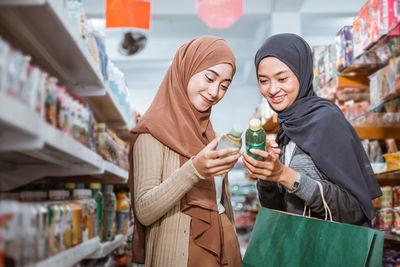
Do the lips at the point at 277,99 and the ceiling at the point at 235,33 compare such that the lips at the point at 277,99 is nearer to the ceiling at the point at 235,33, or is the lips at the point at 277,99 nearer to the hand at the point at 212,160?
the hand at the point at 212,160

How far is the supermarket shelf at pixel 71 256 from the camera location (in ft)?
3.92

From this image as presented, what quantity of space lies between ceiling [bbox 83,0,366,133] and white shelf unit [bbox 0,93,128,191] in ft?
14.8

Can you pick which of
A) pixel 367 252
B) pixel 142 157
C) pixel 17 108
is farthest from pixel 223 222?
pixel 17 108

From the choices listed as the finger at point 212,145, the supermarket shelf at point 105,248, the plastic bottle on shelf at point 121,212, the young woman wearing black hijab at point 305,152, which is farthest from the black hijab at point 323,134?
the plastic bottle on shelf at point 121,212

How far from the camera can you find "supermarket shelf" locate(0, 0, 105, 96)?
47.8 inches

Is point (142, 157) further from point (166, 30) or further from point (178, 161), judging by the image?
point (166, 30)

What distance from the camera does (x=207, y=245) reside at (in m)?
1.60

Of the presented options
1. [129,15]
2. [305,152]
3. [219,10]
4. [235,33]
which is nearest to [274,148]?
[305,152]

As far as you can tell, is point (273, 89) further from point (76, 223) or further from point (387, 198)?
point (387, 198)

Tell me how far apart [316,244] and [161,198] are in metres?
0.59

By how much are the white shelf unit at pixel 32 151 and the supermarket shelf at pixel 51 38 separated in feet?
0.83

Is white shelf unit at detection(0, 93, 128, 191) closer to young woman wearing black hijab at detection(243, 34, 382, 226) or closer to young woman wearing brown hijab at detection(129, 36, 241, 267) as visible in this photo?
young woman wearing brown hijab at detection(129, 36, 241, 267)

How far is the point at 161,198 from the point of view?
1.52 m

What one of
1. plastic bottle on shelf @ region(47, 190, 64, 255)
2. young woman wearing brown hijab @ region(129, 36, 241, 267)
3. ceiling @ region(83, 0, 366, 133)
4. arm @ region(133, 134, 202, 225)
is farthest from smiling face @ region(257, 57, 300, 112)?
ceiling @ region(83, 0, 366, 133)
